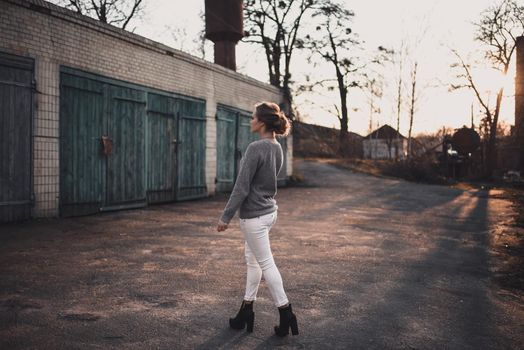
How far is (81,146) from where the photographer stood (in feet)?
27.4

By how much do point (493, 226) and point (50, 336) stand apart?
8.11 m

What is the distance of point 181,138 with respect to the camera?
11266 mm

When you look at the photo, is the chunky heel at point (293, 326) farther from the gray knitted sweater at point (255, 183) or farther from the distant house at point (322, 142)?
the distant house at point (322, 142)

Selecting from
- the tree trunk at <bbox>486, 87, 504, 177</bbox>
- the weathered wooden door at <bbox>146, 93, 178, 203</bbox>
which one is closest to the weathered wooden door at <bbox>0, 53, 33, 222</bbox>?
the weathered wooden door at <bbox>146, 93, 178, 203</bbox>

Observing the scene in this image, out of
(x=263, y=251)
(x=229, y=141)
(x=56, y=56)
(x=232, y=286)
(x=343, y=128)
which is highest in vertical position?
(x=343, y=128)

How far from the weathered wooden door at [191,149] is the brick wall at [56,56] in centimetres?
65

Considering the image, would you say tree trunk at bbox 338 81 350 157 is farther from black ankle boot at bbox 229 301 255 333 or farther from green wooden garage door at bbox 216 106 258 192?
black ankle boot at bbox 229 301 255 333

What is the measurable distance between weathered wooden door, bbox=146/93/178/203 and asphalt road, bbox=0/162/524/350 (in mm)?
2020

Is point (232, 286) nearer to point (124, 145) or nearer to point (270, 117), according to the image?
point (270, 117)

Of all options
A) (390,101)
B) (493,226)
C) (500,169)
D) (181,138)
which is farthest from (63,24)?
(500,169)

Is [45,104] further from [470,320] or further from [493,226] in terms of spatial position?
[493,226]

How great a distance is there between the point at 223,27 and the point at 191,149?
200 inches

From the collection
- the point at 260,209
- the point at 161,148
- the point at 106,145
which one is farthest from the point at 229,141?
the point at 260,209

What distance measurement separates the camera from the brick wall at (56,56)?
7.33 meters
